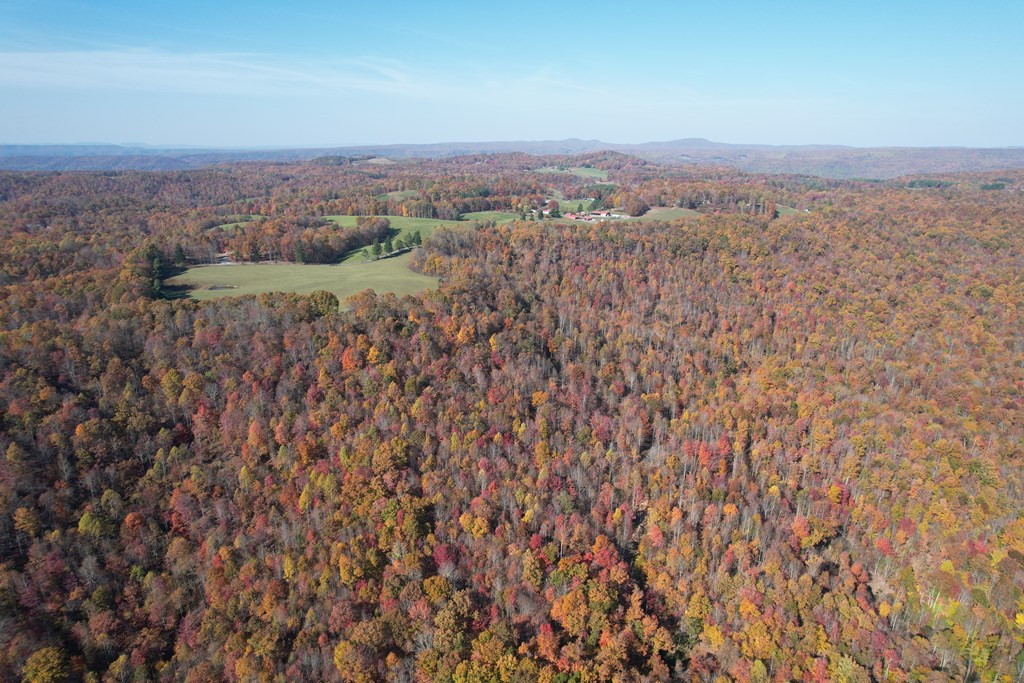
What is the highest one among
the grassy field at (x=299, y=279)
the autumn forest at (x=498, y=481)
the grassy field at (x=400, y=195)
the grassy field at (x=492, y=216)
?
the grassy field at (x=400, y=195)

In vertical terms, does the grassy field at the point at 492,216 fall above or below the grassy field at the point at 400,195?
below

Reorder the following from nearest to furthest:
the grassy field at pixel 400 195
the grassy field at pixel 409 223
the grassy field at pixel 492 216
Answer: the grassy field at pixel 409 223
the grassy field at pixel 492 216
the grassy field at pixel 400 195

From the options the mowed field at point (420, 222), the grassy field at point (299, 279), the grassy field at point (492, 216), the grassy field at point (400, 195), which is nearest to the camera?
the grassy field at point (299, 279)

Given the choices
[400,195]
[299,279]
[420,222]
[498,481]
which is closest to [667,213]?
[420,222]

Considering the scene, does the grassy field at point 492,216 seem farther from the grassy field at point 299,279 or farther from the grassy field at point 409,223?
the grassy field at point 299,279

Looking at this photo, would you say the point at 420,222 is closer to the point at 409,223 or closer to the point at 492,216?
the point at 409,223

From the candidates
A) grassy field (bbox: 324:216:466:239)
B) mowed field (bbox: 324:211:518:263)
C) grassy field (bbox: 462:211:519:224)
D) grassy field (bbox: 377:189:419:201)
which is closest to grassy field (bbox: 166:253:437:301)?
mowed field (bbox: 324:211:518:263)

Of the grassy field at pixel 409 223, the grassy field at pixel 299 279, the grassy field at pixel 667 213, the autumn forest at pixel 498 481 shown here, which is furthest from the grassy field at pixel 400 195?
the autumn forest at pixel 498 481
